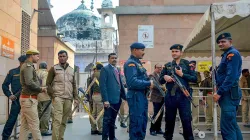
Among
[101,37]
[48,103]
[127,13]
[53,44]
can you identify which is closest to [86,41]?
[101,37]

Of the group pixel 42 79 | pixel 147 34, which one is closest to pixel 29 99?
pixel 42 79

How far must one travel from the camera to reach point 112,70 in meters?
7.18

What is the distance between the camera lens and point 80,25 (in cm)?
7225

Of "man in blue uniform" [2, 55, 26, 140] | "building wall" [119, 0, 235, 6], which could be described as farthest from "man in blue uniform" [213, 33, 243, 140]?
"building wall" [119, 0, 235, 6]

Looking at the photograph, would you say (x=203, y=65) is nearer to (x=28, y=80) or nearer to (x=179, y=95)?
(x=179, y=95)

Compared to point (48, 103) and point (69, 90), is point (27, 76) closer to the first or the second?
point (69, 90)

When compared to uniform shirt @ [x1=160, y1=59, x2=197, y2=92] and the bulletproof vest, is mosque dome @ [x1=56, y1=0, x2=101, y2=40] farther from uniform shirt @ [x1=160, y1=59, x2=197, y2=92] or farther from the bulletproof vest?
uniform shirt @ [x1=160, y1=59, x2=197, y2=92]

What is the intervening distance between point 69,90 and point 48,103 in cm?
229

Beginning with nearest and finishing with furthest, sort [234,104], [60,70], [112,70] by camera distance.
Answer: [234,104]
[60,70]
[112,70]

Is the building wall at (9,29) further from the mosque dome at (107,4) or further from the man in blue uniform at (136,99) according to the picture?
the mosque dome at (107,4)

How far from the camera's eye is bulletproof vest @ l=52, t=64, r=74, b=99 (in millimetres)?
6602

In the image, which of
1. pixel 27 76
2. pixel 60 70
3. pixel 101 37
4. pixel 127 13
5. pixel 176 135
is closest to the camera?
pixel 27 76

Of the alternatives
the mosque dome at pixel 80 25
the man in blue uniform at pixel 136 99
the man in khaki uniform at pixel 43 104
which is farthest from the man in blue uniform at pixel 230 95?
the mosque dome at pixel 80 25

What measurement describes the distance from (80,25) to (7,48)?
6196 cm
